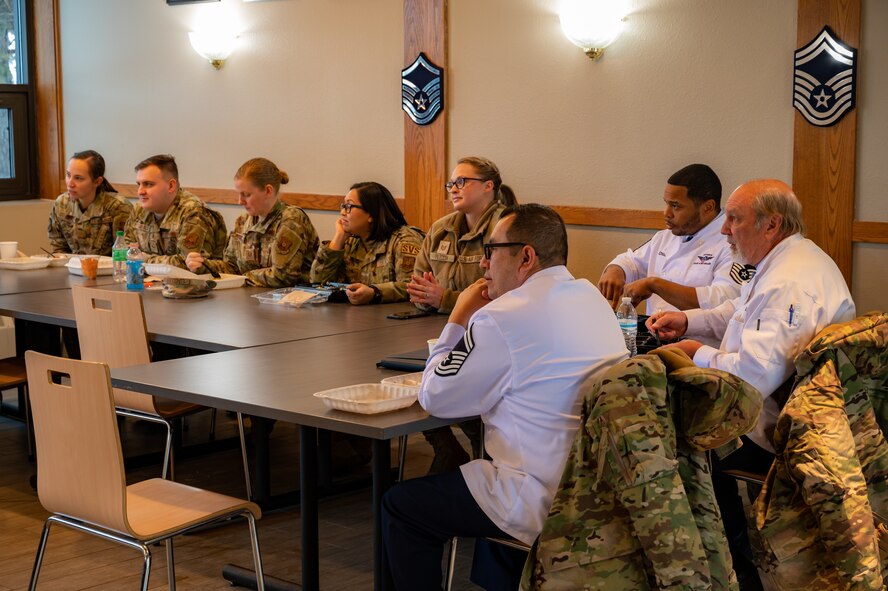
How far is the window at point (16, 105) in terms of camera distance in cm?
887

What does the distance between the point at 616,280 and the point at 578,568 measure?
2.29m

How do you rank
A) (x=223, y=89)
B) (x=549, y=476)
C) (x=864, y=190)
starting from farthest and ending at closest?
(x=223, y=89) < (x=864, y=190) < (x=549, y=476)

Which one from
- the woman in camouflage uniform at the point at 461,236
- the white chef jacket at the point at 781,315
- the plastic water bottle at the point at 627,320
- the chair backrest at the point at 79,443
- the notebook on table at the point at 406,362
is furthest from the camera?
the woman in camouflage uniform at the point at 461,236

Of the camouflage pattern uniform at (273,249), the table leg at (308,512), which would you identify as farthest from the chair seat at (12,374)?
the table leg at (308,512)

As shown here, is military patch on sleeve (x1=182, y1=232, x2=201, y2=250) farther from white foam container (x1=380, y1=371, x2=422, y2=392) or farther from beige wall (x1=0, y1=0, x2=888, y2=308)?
white foam container (x1=380, y1=371, x2=422, y2=392)

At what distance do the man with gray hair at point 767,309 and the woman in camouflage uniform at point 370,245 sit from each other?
189 centimetres

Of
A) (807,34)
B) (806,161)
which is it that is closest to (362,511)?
(806,161)

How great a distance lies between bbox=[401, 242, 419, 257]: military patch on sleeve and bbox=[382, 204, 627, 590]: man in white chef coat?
232cm

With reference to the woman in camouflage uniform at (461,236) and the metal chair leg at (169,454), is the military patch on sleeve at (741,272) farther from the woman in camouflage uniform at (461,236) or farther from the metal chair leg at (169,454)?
the metal chair leg at (169,454)

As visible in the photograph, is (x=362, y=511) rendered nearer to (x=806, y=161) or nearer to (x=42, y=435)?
(x=42, y=435)

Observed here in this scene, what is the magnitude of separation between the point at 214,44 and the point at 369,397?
212 inches

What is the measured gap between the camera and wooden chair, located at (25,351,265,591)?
2.57 metres

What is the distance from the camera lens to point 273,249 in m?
5.45

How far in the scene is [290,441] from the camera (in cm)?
A: 536
